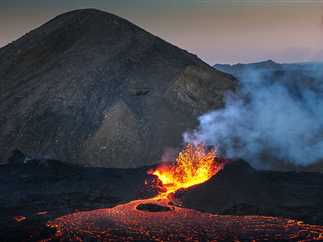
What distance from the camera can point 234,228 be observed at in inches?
1107

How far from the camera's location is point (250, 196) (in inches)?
1330

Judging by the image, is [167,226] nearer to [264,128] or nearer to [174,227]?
[174,227]

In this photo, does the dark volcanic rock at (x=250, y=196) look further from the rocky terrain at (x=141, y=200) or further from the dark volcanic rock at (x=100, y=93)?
the dark volcanic rock at (x=100, y=93)

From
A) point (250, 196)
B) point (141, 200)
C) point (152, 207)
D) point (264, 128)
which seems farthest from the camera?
point (264, 128)

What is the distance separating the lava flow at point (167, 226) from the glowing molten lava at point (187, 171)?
387cm

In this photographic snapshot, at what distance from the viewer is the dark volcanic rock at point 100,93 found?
47.2 m

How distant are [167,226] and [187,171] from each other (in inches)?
486

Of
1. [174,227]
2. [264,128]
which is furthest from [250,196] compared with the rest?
[264,128]

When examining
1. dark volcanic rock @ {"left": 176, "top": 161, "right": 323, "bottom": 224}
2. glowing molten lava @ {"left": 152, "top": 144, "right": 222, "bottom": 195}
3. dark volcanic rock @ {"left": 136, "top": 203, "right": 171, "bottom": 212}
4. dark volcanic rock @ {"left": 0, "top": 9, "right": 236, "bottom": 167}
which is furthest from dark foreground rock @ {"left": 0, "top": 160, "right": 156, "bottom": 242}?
dark volcanic rock @ {"left": 176, "top": 161, "right": 323, "bottom": 224}

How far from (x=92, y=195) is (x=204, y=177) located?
30.1 feet

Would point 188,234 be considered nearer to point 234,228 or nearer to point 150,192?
point 234,228

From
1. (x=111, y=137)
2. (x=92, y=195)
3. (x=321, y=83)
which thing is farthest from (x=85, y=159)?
(x=321, y=83)

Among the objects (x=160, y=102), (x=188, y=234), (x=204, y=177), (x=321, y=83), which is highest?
(x=321, y=83)

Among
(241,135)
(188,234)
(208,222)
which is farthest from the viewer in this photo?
(241,135)
